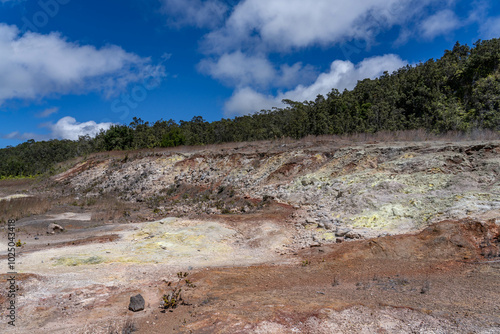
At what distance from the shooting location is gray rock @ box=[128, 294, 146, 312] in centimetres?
504

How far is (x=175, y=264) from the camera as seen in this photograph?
311 inches

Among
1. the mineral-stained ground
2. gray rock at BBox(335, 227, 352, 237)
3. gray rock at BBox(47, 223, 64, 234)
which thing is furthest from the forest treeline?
gray rock at BBox(47, 223, 64, 234)

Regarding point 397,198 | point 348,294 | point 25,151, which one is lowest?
point 348,294

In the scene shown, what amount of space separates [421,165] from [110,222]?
14276 mm

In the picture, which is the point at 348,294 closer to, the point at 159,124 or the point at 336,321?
the point at 336,321

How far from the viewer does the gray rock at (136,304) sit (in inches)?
199

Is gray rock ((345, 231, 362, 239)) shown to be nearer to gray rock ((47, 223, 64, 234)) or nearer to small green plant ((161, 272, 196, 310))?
small green plant ((161, 272, 196, 310))

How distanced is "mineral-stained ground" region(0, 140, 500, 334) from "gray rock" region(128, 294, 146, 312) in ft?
0.42

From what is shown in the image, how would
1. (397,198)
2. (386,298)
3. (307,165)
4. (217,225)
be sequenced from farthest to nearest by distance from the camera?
(307,165), (217,225), (397,198), (386,298)

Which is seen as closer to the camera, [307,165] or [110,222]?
[110,222]

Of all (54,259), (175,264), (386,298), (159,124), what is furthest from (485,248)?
(159,124)

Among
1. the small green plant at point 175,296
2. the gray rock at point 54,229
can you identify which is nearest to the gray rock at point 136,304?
the small green plant at point 175,296

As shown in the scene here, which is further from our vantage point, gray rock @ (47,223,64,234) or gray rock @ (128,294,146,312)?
gray rock @ (47,223,64,234)

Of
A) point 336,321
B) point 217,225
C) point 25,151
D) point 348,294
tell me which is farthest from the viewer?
point 25,151
